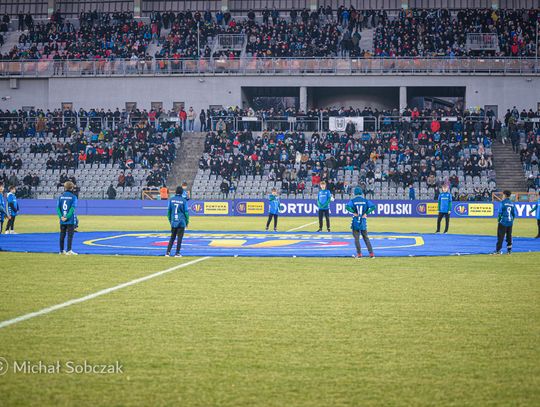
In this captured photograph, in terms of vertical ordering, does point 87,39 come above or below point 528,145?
above

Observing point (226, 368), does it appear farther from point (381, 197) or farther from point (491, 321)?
point (381, 197)

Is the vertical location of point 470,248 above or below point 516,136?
below

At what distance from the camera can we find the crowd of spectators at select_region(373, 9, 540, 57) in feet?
193

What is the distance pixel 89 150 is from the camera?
52.8 m

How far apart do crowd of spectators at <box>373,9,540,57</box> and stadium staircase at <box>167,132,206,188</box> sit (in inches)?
598

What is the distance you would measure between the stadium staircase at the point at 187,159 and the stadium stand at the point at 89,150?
81cm

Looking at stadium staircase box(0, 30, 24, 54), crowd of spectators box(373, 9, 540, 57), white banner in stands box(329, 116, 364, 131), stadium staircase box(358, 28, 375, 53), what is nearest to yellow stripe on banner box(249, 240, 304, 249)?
white banner in stands box(329, 116, 364, 131)

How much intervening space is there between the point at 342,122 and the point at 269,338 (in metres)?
46.3

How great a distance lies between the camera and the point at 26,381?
7035 mm

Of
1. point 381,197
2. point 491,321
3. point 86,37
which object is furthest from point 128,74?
point 491,321

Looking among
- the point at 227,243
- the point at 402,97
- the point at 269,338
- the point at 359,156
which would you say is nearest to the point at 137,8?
the point at 402,97

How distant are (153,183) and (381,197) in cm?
1430

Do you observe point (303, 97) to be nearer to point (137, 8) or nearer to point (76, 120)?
point (76, 120)

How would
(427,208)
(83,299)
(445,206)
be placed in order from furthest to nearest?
(427,208) < (445,206) < (83,299)
